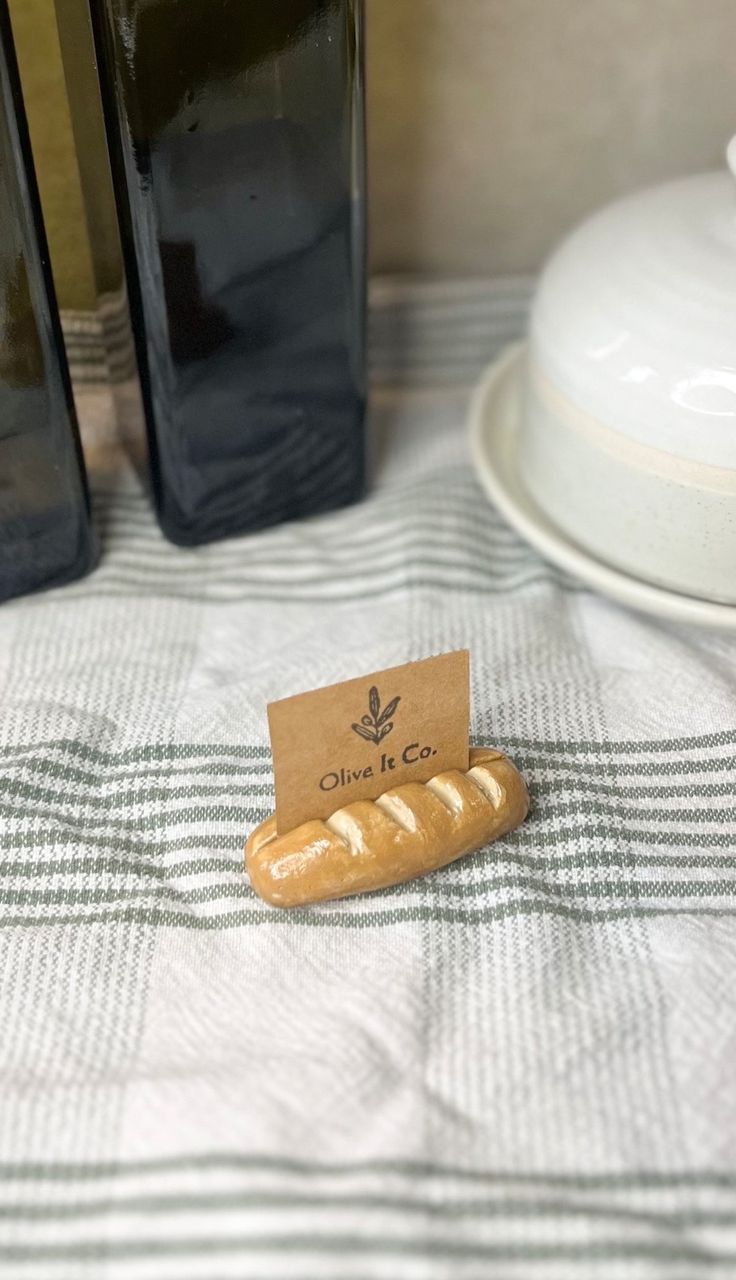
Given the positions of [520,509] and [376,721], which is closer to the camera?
[376,721]

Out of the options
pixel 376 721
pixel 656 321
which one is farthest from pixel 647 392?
pixel 376 721

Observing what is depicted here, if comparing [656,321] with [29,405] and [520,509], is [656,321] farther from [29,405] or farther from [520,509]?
[29,405]

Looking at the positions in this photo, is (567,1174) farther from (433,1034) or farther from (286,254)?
(286,254)

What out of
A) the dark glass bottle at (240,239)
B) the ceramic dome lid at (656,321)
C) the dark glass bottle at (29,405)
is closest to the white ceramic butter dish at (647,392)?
the ceramic dome lid at (656,321)

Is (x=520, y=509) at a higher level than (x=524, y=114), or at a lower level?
lower

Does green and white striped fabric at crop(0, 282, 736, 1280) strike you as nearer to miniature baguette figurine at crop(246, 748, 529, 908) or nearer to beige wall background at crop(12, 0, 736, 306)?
miniature baguette figurine at crop(246, 748, 529, 908)

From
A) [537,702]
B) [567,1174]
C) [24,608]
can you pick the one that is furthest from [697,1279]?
[24,608]

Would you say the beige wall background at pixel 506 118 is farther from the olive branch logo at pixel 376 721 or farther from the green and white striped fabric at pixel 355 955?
the olive branch logo at pixel 376 721
